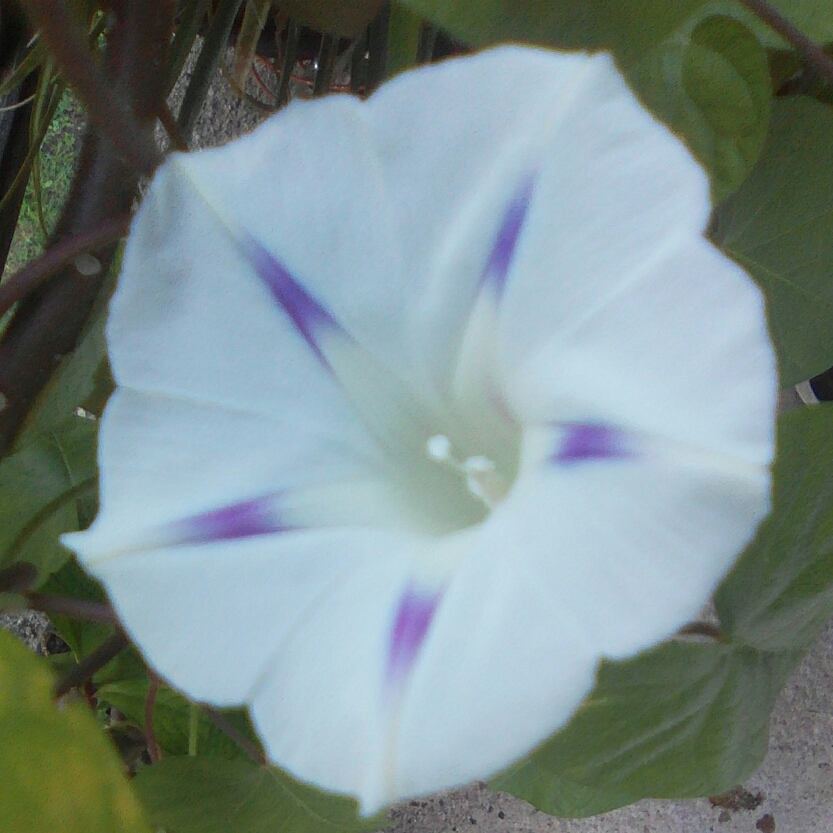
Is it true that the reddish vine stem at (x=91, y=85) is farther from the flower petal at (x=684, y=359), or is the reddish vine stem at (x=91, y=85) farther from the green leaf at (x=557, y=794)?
the green leaf at (x=557, y=794)

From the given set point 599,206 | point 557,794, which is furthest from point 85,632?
point 599,206

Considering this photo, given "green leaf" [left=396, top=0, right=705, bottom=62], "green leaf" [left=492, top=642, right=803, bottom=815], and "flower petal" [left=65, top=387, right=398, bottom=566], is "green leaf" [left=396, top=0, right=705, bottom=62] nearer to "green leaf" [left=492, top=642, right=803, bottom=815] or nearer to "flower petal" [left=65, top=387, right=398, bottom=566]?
"flower petal" [left=65, top=387, right=398, bottom=566]

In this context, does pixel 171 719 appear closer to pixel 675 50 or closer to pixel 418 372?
pixel 418 372

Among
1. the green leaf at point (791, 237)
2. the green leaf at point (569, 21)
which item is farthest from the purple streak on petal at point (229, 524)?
the green leaf at point (791, 237)

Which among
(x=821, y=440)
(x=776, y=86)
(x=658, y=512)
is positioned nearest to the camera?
(x=658, y=512)

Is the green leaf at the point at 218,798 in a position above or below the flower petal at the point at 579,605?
below

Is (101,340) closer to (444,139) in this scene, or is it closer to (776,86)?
(444,139)

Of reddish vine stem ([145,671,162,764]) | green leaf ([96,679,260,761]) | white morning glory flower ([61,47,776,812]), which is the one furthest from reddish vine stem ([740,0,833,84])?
green leaf ([96,679,260,761])

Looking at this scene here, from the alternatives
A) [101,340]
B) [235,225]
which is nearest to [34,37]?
[101,340]
